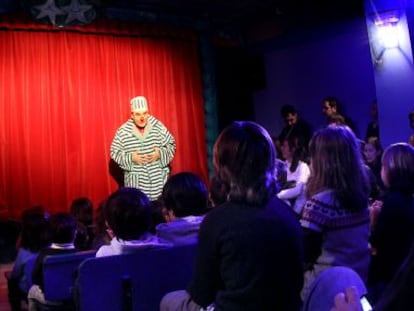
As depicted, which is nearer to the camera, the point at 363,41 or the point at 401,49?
the point at 401,49

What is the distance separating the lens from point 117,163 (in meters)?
7.05

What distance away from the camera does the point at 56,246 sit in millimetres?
3201

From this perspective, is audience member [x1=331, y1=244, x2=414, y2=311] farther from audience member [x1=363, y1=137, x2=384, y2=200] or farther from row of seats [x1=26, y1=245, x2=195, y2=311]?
audience member [x1=363, y1=137, x2=384, y2=200]

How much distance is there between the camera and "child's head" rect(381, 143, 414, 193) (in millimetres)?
2740

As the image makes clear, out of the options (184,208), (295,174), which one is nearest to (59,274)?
(184,208)

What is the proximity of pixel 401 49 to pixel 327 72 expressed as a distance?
207 centimetres

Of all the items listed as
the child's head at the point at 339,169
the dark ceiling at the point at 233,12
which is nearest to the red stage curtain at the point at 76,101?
the dark ceiling at the point at 233,12

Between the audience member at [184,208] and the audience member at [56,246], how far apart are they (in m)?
0.70

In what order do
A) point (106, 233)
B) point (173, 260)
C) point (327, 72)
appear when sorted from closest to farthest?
point (173, 260) < point (106, 233) < point (327, 72)

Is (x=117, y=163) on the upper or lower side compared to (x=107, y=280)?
upper

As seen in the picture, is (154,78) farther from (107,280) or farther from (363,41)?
(107,280)

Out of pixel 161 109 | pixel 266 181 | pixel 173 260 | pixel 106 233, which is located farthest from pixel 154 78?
pixel 266 181

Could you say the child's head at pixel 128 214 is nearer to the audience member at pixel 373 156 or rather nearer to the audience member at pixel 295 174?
the audience member at pixel 295 174

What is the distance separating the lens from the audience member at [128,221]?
247 cm
